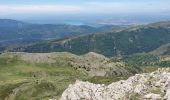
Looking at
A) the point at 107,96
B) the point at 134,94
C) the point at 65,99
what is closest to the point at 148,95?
the point at 134,94

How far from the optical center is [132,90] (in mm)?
76938

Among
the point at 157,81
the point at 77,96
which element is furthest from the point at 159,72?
the point at 77,96

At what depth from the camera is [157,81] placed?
77500 millimetres

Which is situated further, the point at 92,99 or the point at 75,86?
the point at 75,86

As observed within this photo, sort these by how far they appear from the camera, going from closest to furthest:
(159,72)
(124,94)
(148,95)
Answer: (148,95), (124,94), (159,72)

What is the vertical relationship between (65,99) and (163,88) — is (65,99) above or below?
below

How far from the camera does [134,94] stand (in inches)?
2953

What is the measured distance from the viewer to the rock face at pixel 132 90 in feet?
241

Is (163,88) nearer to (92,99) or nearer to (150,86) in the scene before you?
(150,86)

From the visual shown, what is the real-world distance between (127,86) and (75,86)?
39.9 ft

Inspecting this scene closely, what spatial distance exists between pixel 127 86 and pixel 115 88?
2650mm

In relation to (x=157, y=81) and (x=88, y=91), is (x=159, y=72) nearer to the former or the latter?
(x=157, y=81)

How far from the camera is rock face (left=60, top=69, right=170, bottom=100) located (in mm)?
73375

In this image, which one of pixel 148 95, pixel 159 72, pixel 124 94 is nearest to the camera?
pixel 148 95
